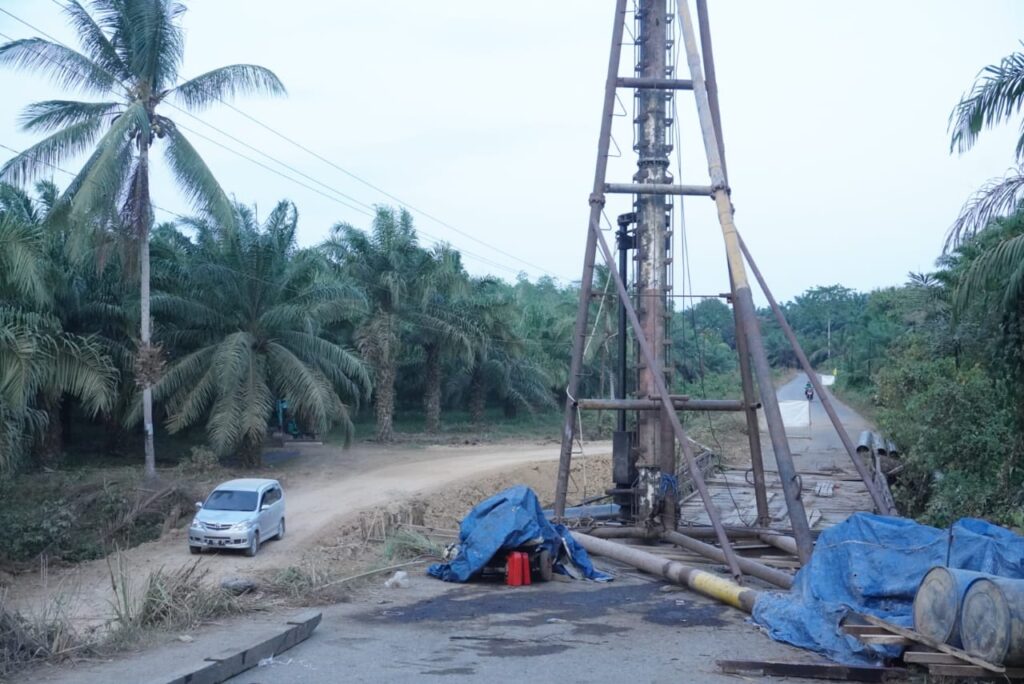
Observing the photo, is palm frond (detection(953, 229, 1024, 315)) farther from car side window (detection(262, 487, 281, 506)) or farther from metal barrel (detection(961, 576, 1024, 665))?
car side window (detection(262, 487, 281, 506))

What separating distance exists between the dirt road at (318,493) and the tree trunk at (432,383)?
3.86 meters

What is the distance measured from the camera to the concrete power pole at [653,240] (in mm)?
20281

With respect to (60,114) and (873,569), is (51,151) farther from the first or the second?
(873,569)

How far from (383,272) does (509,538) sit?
2632 centimetres

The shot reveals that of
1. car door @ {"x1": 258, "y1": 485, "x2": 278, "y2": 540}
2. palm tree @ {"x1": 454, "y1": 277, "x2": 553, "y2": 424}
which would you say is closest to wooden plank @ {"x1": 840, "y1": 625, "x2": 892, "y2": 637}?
car door @ {"x1": 258, "y1": 485, "x2": 278, "y2": 540}

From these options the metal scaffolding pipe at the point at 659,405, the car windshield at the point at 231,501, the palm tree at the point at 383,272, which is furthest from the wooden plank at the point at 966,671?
the palm tree at the point at 383,272

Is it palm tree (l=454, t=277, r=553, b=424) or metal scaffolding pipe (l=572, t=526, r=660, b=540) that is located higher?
palm tree (l=454, t=277, r=553, b=424)

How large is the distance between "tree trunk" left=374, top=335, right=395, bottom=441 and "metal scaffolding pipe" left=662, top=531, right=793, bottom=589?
23.0 m

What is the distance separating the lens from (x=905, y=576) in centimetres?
1112

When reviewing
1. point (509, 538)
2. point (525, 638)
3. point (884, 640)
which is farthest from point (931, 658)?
point (509, 538)

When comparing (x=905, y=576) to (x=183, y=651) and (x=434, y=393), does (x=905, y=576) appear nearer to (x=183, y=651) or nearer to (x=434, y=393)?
(x=183, y=651)

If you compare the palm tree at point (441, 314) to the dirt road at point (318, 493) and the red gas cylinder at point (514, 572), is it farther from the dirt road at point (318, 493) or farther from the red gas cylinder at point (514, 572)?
the red gas cylinder at point (514, 572)

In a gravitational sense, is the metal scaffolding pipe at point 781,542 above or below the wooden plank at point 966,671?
below

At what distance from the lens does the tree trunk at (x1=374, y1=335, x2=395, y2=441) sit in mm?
Answer: 41688
